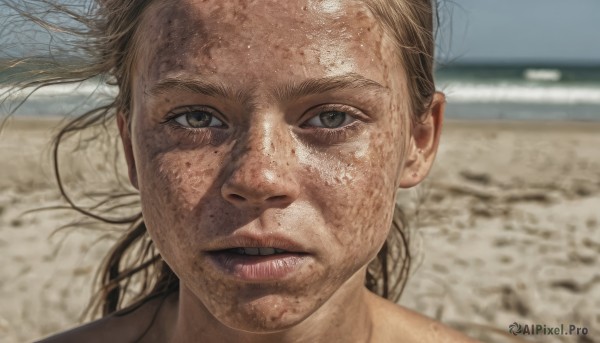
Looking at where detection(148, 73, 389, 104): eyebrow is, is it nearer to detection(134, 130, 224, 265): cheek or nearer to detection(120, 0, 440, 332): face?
detection(120, 0, 440, 332): face

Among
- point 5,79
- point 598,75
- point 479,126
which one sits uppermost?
point 5,79

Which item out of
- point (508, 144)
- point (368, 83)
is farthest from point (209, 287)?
point (508, 144)

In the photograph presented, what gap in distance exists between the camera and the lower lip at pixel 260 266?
182 centimetres

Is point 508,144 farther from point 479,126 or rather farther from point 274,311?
point 274,311

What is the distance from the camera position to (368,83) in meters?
2.03

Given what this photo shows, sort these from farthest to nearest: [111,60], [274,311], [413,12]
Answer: [111,60] → [413,12] → [274,311]

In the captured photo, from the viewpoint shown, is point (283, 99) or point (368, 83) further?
point (368, 83)

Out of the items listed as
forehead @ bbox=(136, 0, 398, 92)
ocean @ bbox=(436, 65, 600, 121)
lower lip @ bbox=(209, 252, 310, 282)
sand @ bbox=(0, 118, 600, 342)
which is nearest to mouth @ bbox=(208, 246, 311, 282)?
lower lip @ bbox=(209, 252, 310, 282)

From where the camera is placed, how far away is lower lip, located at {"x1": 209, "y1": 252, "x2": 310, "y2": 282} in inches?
71.8

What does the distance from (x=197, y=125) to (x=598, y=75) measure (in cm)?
3691

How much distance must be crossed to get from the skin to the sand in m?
1.46

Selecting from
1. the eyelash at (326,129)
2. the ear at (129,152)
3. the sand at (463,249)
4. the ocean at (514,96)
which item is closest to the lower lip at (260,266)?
the eyelash at (326,129)

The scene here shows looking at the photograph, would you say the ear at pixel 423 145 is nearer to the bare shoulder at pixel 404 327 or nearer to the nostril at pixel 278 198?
the bare shoulder at pixel 404 327

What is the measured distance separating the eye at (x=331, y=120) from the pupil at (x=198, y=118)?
25 centimetres
